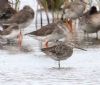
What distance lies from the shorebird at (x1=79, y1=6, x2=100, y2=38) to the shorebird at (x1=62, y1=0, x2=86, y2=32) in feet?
3.17

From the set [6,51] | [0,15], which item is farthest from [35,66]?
[0,15]

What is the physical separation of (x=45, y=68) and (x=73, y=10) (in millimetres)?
6687

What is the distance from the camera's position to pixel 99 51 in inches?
432

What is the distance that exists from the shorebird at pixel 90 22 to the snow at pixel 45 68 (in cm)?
240

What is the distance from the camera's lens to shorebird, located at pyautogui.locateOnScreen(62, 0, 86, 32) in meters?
15.3

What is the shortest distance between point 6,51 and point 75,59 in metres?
1.81

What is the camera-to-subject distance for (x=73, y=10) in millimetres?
15688

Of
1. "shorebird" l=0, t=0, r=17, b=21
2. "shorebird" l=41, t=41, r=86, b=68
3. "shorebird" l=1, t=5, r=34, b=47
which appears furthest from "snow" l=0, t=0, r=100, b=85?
"shorebird" l=0, t=0, r=17, b=21

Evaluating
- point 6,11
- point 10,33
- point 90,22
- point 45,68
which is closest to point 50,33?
point 10,33

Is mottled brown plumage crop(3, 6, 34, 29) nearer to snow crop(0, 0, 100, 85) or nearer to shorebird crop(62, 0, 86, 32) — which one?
shorebird crop(62, 0, 86, 32)

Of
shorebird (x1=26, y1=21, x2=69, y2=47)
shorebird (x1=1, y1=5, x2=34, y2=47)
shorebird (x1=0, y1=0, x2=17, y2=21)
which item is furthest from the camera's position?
shorebird (x1=0, y1=0, x2=17, y2=21)

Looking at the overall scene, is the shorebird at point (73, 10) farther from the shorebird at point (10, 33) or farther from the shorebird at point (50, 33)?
the shorebird at point (10, 33)

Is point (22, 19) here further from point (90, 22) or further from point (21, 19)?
point (90, 22)

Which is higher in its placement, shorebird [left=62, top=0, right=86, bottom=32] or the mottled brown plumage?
shorebird [left=62, top=0, right=86, bottom=32]
